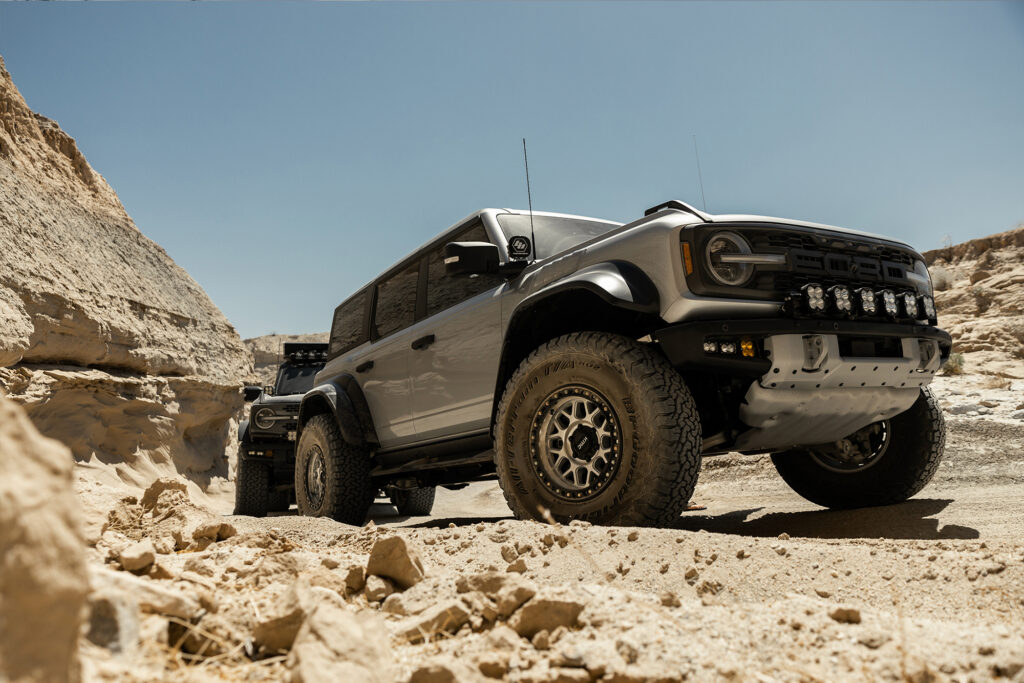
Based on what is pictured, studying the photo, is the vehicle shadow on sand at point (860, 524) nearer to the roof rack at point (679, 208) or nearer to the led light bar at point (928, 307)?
the led light bar at point (928, 307)

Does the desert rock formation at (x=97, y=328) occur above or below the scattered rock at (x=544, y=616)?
above

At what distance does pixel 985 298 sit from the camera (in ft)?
64.3

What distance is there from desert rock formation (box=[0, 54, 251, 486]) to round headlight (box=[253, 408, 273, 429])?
2.65 meters

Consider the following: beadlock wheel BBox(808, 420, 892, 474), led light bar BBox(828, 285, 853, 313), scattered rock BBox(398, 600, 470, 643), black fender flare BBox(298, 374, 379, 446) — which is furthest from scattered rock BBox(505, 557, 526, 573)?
black fender flare BBox(298, 374, 379, 446)

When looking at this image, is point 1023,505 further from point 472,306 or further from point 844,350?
point 472,306

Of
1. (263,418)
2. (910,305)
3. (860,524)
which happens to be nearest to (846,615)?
(910,305)

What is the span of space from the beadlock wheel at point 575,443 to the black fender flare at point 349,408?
2220 mm

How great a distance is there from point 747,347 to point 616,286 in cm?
61

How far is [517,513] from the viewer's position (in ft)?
11.6

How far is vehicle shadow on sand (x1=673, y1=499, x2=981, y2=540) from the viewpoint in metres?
3.43

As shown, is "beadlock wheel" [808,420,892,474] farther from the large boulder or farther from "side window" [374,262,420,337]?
the large boulder

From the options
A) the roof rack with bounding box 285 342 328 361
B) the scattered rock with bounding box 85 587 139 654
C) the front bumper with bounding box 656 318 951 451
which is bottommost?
the scattered rock with bounding box 85 587 139 654

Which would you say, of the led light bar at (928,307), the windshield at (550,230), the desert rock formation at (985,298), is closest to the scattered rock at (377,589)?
the windshield at (550,230)

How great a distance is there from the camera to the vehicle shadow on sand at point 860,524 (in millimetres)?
3434
